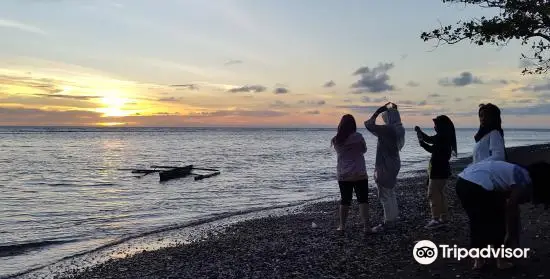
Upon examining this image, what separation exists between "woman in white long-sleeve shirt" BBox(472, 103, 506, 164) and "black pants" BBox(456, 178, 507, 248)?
2.19 feet

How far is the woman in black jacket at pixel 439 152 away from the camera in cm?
877

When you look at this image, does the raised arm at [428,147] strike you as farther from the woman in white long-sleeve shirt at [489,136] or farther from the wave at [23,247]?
the wave at [23,247]

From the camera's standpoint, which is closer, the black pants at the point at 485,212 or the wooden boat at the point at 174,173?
the black pants at the point at 485,212

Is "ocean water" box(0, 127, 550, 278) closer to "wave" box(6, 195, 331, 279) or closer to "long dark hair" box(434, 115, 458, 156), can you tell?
"wave" box(6, 195, 331, 279)

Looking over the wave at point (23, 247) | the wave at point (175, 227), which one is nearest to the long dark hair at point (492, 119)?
the wave at point (175, 227)

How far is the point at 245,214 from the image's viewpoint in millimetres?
17094

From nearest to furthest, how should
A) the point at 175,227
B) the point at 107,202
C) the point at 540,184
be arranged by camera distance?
the point at 540,184 < the point at 175,227 < the point at 107,202

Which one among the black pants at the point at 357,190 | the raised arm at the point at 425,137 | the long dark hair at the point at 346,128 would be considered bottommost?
the black pants at the point at 357,190

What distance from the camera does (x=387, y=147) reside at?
911 centimetres

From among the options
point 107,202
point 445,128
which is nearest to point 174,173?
point 107,202

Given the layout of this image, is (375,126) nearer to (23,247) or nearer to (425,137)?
(425,137)

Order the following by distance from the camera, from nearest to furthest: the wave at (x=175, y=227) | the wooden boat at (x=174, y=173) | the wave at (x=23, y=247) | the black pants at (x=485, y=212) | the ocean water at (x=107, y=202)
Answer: the black pants at (x=485, y=212), the wave at (x=175, y=227), the wave at (x=23, y=247), the ocean water at (x=107, y=202), the wooden boat at (x=174, y=173)

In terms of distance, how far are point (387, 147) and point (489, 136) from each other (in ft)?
9.64

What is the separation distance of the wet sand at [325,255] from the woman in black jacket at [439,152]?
0.72 metres
